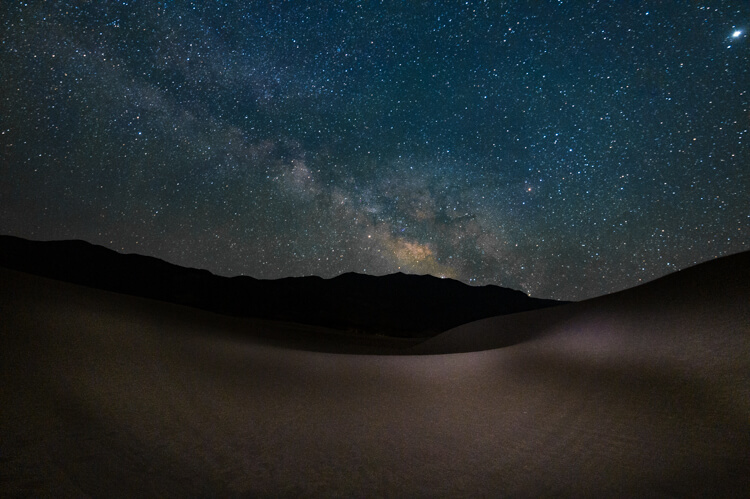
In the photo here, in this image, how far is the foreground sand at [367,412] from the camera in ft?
13.1

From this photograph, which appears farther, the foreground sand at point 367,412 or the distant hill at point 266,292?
the distant hill at point 266,292

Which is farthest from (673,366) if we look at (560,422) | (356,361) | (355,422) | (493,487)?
A: (356,361)

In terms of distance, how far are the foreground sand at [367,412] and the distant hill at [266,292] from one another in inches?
1298

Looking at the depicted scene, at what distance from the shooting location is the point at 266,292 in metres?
56.1

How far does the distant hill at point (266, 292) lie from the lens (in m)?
45.6

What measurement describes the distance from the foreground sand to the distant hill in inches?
1298

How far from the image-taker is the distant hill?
150 feet

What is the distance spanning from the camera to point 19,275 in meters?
10.9

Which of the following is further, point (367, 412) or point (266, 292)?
point (266, 292)

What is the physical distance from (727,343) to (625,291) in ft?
26.4

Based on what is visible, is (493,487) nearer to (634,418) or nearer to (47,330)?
(634,418)

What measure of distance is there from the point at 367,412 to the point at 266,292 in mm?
52849

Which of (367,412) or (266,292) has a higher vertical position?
(266,292)

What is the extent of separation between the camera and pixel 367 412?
22.4 ft
